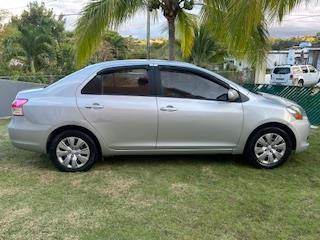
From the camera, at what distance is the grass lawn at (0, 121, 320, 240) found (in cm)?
411

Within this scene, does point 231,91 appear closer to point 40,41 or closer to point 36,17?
point 40,41

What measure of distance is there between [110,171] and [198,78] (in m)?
1.84

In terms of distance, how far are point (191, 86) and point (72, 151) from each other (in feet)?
6.32

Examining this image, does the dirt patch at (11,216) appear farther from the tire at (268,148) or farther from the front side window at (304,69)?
the front side window at (304,69)

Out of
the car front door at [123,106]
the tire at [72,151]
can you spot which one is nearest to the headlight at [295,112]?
the car front door at [123,106]

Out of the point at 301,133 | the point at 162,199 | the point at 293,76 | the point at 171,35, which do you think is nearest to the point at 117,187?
the point at 162,199

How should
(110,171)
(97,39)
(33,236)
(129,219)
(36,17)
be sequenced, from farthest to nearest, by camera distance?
(36,17), (97,39), (110,171), (129,219), (33,236)

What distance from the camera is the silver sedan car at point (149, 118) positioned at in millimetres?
5957

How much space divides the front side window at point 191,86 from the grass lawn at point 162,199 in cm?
105

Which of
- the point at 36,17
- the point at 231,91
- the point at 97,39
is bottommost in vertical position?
the point at 231,91

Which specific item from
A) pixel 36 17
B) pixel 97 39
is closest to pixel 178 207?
pixel 97 39

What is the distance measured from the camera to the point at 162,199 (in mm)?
4926

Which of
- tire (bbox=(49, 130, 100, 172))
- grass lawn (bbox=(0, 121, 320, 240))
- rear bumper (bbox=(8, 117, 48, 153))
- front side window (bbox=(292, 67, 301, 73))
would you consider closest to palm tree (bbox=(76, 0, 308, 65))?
grass lawn (bbox=(0, 121, 320, 240))

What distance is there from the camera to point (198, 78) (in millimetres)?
6191
